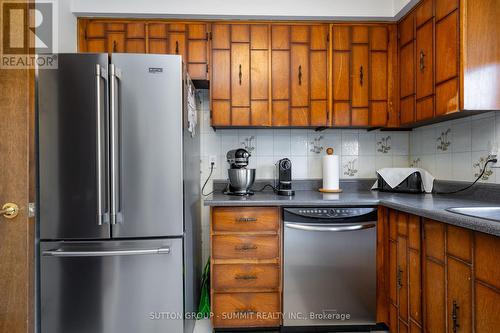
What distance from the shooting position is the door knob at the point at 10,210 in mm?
1297

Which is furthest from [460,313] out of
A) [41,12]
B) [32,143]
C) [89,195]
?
[41,12]

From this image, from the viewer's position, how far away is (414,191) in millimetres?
2133

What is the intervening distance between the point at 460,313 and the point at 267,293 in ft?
3.44

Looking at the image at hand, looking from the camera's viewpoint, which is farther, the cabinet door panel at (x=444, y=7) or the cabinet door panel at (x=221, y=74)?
the cabinet door panel at (x=221, y=74)

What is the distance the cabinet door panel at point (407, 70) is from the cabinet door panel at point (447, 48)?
10.8 inches

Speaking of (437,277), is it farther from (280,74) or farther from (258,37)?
(258,37)

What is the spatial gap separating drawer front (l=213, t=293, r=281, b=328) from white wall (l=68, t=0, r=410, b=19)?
6.84ft

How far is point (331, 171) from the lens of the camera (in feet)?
7.57

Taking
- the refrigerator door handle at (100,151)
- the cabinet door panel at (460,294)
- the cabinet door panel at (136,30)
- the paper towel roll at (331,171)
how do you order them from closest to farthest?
1. the cabinet door panel at (460,294)
2. the refrigerator door handle at (100,151)
3. the cabinet door panel at (136,30)
4. the paper towel roll at (331,171)

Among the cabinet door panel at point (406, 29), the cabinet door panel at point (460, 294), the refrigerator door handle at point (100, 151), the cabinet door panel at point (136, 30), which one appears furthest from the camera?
the cabinet door panel at point (136, 30)

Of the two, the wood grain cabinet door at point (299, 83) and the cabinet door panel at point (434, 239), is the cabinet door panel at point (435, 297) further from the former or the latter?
the wood grain cabinet door at point (299, 83)

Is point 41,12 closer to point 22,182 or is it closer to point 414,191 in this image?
point 22,182

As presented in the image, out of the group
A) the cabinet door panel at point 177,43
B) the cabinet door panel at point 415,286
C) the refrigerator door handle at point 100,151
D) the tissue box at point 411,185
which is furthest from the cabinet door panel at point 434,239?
the cabinet door panel at point 177,43

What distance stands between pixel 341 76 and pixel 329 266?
4.86 feet
